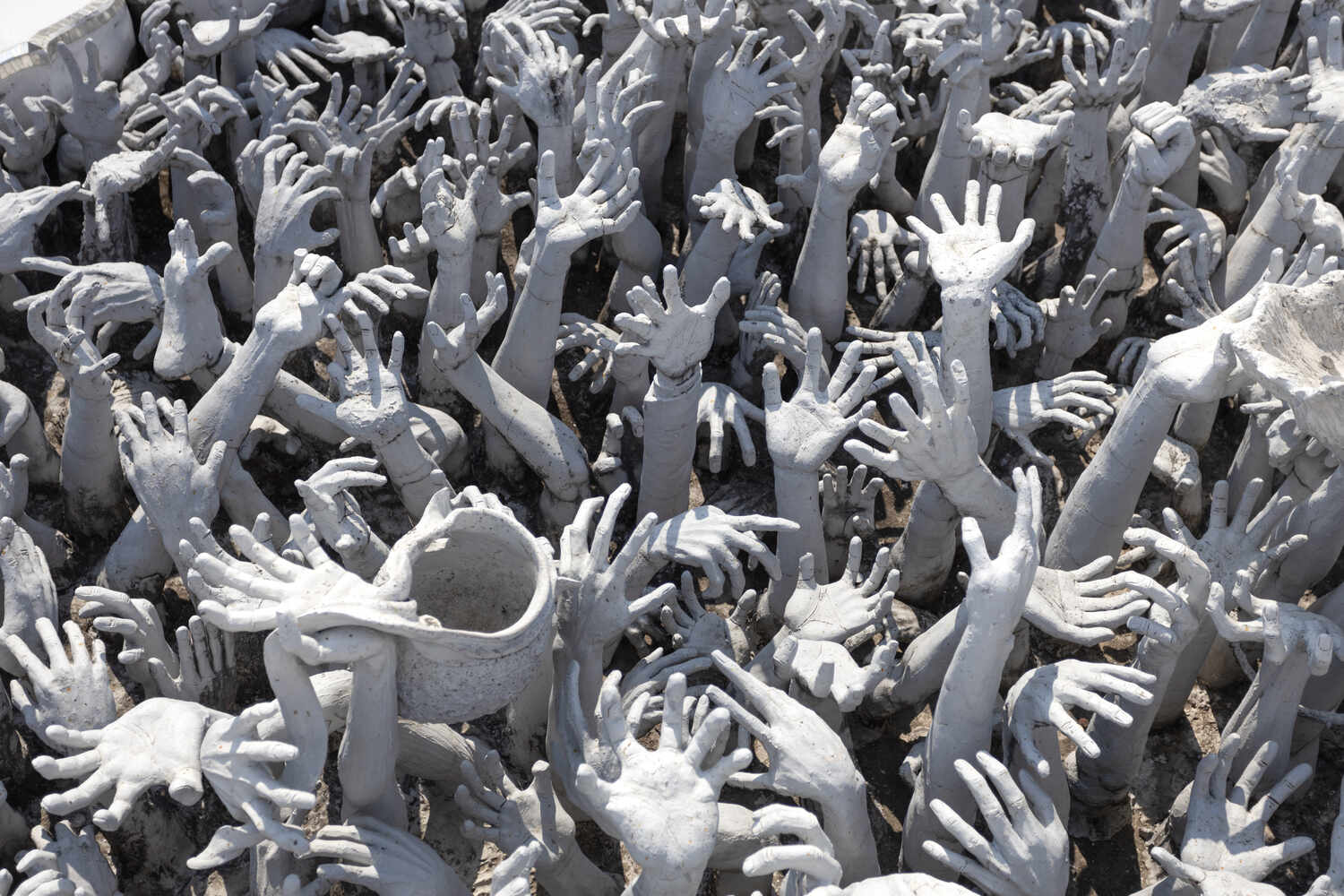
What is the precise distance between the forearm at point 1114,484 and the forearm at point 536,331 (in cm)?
197

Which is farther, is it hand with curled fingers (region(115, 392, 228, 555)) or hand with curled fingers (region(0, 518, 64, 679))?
hand with curled fingers (region(115, 392, 228, 555))

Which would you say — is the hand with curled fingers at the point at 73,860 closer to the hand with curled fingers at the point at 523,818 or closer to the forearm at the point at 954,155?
the hand with curled fingers at the point at 523,818

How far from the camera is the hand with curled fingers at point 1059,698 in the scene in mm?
3670

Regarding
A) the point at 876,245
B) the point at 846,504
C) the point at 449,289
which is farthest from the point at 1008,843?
the point at 876,245

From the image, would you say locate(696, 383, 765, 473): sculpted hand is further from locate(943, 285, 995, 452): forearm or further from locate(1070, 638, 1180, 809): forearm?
locate(1070, 638, 1180, 809): forearm

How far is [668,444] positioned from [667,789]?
1.65m

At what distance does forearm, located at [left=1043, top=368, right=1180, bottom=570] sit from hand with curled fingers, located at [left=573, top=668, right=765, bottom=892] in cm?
177

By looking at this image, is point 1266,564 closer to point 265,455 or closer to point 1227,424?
point 1227,424

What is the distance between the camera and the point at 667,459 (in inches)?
191

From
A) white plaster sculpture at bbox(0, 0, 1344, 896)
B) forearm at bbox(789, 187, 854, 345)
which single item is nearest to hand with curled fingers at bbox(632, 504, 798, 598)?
white plaster sculpture at bbox(0, 0, 1344, 896)

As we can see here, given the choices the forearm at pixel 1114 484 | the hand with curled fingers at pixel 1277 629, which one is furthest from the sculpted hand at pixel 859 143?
the hand with curled fingers at pixel 1277 629

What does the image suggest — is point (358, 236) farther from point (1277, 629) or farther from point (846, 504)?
point (1277, 629)

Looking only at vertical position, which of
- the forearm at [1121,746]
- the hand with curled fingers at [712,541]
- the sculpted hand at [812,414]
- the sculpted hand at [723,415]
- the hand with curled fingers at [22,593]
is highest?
the sculpted hand at [812,414]

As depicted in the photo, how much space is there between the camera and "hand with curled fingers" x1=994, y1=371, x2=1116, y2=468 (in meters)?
5.17
